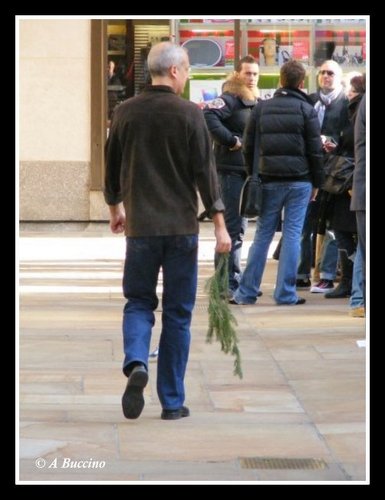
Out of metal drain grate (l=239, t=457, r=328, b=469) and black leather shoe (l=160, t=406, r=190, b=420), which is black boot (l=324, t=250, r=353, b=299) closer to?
black leather shoe (l=160, t=406, r=190, b=420)

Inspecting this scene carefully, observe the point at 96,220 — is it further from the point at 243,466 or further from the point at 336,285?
the point at 243,466

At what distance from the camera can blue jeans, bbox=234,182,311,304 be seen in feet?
32.1

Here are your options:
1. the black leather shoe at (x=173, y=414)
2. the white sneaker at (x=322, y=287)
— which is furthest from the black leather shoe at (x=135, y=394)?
the white sneaker at (x=322, y=287)

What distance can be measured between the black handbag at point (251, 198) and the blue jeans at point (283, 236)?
120 mm

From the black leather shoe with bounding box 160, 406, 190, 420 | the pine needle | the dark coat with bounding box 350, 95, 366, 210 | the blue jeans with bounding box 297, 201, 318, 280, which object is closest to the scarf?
the blue jeans with bounding box 297, 201, 318, 280

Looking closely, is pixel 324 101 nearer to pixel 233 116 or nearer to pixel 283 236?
pixel 233 116

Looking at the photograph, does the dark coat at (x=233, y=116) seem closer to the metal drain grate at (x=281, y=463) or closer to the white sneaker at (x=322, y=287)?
the white sneaker at (x=322, y=287)

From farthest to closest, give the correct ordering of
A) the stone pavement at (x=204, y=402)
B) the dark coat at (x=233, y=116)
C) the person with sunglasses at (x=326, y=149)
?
the person with sunglasses at (x=326, y=149)
the dark coat at (x=233, y=116)
the stone pavement at (x=204, y=402)

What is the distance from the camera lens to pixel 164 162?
19.8 feet

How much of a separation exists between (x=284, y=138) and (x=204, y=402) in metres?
3.52

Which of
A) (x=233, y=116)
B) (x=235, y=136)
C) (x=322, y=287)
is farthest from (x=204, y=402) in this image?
(x=322, y=287)

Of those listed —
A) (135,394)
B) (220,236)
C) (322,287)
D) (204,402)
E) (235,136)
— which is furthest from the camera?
(322,287)

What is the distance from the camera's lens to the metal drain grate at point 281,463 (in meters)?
5.31
